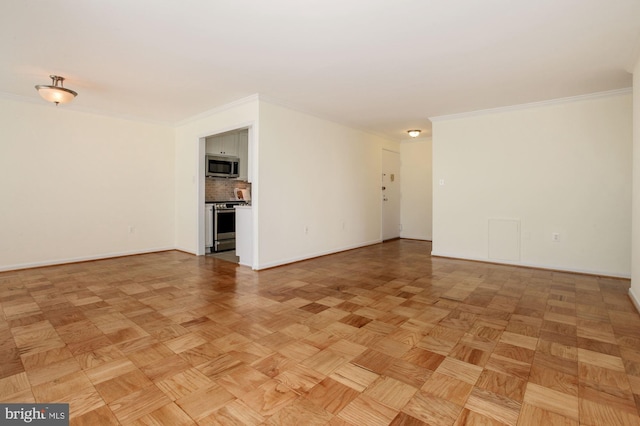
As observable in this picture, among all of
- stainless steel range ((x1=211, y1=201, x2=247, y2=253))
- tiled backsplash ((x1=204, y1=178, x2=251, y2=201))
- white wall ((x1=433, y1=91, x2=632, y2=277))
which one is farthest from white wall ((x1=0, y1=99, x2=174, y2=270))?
white wall ((x1=433, y1=91, x2=632, y2=277))

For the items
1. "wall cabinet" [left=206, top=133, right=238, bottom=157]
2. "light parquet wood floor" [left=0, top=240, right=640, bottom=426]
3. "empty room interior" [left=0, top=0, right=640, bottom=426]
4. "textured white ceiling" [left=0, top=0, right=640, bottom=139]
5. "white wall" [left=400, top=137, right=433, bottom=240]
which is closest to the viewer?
"light parquet wood floor" [left=0, top=240, right=640, bottom=426]

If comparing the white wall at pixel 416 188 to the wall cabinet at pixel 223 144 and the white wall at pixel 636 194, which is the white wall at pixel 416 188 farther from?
the white wall at pixel 636 194

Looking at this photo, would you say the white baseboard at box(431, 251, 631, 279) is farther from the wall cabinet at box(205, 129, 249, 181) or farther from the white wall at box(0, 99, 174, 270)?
the white wall at box(0, 99, 174, 270)

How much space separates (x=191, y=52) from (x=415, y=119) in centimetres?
371

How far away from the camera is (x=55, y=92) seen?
11.5ft

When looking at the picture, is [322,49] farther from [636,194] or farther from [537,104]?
[537,104]

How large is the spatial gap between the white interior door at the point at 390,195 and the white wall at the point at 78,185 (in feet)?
14.0

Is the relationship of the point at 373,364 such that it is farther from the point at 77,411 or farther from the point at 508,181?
the point at 508,181

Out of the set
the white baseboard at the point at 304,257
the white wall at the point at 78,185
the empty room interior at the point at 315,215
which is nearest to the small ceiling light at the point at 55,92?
the empty room interior at the point at 315,215

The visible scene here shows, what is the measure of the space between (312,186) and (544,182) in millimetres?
3273

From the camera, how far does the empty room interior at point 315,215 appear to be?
1739 mm

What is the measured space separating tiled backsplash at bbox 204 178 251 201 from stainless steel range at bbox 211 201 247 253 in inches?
15.2

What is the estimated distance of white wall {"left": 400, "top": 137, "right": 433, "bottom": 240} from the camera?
7.16 m

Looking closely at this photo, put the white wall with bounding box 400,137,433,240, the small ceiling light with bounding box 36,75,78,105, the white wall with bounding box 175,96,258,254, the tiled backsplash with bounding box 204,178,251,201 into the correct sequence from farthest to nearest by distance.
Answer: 1. the white wall with bounding box 400,137,433,240
2. the tiled backsplash with bounding box 204,178,251,201
3. the white wall with bounding box 175,96,258,254
4. the small ceiling light with bounding box 36,75,78,105
